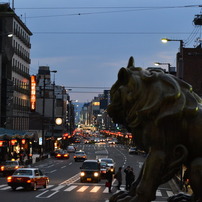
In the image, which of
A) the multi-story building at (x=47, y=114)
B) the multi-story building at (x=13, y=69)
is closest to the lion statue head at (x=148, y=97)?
the multi-story building at (x=13, y=69)

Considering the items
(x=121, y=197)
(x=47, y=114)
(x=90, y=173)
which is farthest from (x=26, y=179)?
(x=47, y=114)

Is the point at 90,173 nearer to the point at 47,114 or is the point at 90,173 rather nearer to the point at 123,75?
the point at 123,75

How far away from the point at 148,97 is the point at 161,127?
590mm

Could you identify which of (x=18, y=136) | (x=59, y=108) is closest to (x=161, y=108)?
(x=18, y=136)

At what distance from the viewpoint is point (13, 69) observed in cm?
8344

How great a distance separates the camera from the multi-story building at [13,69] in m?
73.9

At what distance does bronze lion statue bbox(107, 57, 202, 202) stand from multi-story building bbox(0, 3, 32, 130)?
56.0m

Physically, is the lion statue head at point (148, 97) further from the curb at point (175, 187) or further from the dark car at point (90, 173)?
the dark car at point (90, 173)

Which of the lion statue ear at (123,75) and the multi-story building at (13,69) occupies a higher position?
the multi-story building at (13,69)

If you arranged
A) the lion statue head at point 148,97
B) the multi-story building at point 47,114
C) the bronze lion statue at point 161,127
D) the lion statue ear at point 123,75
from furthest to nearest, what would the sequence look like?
the multi-story building at point 47,114, the lion statue ear at point 123,75, the lion statue head at point 148,97, the bronze lion statue at point 161,127

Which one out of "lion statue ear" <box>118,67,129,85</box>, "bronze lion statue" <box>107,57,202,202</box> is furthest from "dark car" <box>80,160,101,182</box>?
"lion statue ear" <box>118,67,129,85</box>

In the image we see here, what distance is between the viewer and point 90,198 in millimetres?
27578

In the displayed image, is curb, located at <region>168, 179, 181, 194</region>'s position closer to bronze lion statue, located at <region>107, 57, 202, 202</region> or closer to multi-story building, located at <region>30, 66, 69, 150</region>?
bronze lion statue, located at <region>107, 57, 202, 202</region>

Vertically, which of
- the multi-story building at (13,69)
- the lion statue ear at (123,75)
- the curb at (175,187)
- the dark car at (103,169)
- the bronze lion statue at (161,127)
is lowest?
the curb at (175,187)
